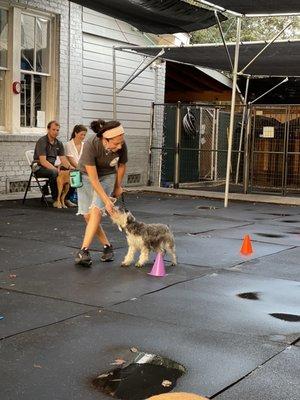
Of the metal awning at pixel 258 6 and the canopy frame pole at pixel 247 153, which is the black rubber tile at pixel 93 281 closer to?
the metal awning at pixel 258 6

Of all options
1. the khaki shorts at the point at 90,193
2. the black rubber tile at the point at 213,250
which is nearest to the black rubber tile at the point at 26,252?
the khaki shorts at the point at 90,193

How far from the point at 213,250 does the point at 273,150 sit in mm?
8977

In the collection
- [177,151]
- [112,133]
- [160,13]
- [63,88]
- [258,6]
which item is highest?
[258,6]

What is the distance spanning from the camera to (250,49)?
13914mm

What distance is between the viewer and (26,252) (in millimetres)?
7473

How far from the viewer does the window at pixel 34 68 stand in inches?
535

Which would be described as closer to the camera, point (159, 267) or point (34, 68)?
point (159, 267)

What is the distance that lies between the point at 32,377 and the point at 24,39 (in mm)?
11048

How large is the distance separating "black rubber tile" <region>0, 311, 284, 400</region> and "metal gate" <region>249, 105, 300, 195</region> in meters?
11.5

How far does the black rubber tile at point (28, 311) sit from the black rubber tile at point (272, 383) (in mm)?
1703

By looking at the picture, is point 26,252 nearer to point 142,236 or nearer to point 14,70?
point 142,236

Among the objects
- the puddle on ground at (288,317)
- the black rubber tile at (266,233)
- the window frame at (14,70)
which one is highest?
the window frame at (14,70)

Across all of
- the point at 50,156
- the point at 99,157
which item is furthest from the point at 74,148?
the point at 99,157

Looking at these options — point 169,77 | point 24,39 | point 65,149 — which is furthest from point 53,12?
point 169,77
